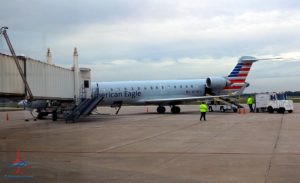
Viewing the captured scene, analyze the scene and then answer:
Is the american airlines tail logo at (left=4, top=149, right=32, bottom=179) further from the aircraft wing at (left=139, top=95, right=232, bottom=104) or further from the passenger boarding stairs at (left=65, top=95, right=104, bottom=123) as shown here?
the aircraft wing at (left=139, top=95, right=232, bottom=104)

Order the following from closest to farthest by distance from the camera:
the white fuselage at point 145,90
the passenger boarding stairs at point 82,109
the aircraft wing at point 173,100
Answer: the passenger boarding stairs at point 82,109 < the aircraft wing at point 173,100 < the white fuselage at point 145,90

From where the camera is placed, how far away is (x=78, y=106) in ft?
109

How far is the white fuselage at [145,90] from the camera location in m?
43.6

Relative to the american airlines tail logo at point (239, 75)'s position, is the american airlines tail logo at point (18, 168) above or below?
below

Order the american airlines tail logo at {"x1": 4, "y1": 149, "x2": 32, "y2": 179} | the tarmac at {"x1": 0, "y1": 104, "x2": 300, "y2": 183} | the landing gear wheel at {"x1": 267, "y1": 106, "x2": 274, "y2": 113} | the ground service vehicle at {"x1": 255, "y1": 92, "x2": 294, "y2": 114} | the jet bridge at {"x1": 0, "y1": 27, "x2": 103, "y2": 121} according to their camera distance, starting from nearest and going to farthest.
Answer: the tarmac at {"x1": 0, "y1": 104, "x2": 300, "y2": 183}, the american airlines tail logo at {"x1": 4, "y1": 149, "x2": 32, "y2": 179}, the jet bridge at {"x1": 0, "y1": 27, "x2": 103, "y2": 121}, the ground service vehicle at {"x1": 255, "y1": 92, "x2": 294, "y2": 114}, the landing gear wheel at {"x1": 267, "y1": 106, "x2": 274, "y2": 113}

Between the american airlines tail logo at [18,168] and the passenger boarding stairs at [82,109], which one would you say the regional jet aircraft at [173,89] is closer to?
the passenger boarding stairs at [82,109]

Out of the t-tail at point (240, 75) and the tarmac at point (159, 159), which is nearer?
the tarmac at point (159, 159)

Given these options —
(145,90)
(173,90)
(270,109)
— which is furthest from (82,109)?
(270,109)

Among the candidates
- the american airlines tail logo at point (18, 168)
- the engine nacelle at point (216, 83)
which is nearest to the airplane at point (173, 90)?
the engine nacelle at point (216, 83)

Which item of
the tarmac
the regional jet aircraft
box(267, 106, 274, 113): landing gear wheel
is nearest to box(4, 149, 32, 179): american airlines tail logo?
the tarmac

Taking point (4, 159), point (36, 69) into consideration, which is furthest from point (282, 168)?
point (36, 69)

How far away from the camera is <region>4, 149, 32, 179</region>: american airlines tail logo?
989 centimetres

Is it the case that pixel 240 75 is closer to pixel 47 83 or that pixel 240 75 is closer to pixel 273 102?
pixel 273 102

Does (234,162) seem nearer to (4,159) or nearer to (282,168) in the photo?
(282,168)
